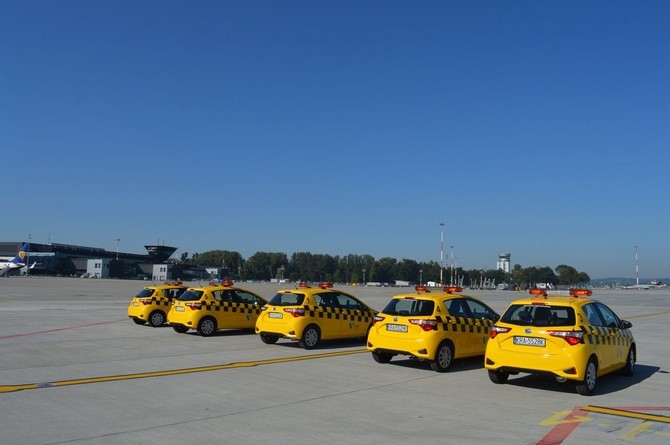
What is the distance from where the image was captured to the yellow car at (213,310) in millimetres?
17188

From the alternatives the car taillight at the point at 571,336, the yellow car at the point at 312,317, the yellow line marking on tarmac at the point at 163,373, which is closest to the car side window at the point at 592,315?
the car taillight at the point at 571,336

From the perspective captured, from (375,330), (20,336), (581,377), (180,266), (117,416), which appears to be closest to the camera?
(117,416)

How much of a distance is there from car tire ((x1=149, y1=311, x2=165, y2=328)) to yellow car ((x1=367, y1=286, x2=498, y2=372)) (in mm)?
10328

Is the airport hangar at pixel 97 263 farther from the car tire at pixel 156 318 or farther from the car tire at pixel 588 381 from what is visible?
the car tire at pixel 588 381

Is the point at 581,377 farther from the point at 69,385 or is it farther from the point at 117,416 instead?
the point at 69,385

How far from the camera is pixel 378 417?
7.71 metres

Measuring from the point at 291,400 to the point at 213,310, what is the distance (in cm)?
928

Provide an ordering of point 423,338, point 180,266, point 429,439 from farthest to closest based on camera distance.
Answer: point 180,266 → point 423,338 → point 429,439

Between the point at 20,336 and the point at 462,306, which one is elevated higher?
the point at 462,306

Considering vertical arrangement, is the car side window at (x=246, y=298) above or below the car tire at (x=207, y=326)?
above

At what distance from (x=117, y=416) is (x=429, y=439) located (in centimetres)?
392

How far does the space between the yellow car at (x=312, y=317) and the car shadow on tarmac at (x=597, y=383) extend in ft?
17.3

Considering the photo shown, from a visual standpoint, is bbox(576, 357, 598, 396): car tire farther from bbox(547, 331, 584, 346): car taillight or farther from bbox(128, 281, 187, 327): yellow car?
bbox(128, 281, 187, 327): yellow car

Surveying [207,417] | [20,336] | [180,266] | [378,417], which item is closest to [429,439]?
[378,417]
